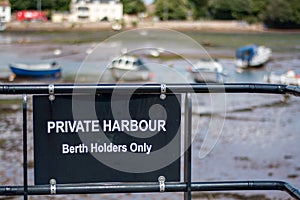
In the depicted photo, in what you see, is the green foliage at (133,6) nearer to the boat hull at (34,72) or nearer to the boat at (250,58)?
the boat at (250,58)

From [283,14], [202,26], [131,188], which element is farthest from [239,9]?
[131,188]

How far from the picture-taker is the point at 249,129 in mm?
19125

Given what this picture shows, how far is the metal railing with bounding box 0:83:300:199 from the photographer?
11.9 feet

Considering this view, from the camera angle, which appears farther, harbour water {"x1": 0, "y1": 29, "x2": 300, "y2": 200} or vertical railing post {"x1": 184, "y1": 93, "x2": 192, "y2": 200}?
harbour water {"x1": 0, "y1": 29, "x2": 300, "y2": 200}

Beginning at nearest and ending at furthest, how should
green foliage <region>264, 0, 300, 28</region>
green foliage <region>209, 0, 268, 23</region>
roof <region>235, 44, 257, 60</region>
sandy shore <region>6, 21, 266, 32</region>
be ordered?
1. roof <region>235, 44, 257, 60</region>
2. sandy shore <region>6, 21, 266, 32</region>
3. green foliage <region>264, 0, 300, 28</region>
4. green foliage <region>209, 0, 268, 23</region>

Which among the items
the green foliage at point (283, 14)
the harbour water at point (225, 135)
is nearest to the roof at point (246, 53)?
the harbour water at point (225, 135)

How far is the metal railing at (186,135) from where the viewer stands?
364cm

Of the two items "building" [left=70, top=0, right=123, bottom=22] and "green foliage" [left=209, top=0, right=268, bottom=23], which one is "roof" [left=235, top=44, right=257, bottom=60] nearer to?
"building" [left=70, top=0, right=123, bottom=22]

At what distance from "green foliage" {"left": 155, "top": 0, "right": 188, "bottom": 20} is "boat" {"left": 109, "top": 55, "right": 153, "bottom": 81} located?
59.7 meters

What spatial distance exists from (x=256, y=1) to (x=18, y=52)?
54147 millimetres

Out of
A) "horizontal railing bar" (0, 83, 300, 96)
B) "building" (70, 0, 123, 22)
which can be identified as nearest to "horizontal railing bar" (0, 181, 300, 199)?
"horizontal railing bar" (0, 83, 300, 96)

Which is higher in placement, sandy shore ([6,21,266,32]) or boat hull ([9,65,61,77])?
boat hull ([9,65,61,77])

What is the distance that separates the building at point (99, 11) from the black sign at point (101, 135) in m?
56.6

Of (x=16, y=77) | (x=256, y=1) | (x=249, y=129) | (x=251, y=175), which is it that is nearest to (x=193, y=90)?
(x=251, y=175)
